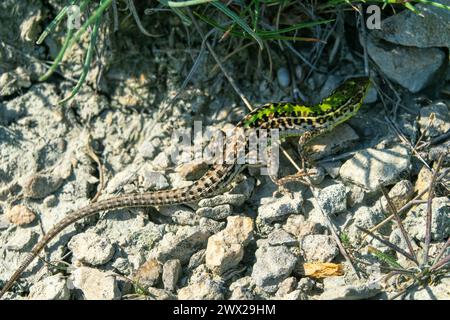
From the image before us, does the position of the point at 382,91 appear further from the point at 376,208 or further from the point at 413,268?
the point at 413,268

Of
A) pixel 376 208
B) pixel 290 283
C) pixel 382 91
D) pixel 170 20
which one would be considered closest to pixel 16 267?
pixel 290 283

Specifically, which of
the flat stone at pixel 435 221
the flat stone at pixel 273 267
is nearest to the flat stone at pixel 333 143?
the flat stone at pixel 435 221

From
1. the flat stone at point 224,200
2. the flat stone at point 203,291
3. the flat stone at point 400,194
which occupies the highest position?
the flat stone at point 224,200

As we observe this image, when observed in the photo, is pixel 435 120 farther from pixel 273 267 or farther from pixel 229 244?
pixel 229 244

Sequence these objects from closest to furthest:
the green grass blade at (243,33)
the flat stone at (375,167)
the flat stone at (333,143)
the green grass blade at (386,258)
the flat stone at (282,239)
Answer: the green grass blade at (386,258), the flat stone at (282,239), the flat stone at (375,167), the green grass blade at (243,33), the flat stone at (333,143)

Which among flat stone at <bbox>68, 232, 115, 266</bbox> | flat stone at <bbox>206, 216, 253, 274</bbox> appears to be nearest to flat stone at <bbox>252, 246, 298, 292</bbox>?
flat stone at <bbox>206, 216, 253, 274</bbox>

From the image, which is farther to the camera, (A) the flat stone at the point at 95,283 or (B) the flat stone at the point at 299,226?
(B) the flat stone at the point at 299,226

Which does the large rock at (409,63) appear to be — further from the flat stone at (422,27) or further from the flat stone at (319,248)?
the flat stone at (319,248)
